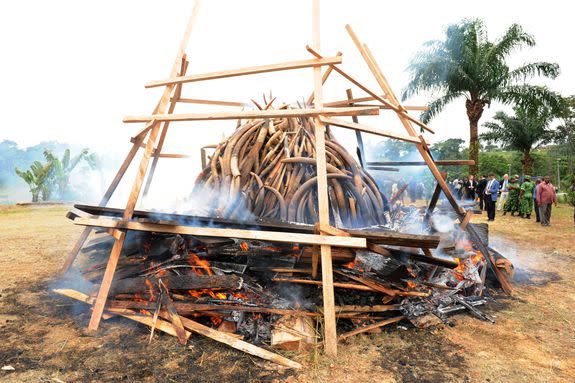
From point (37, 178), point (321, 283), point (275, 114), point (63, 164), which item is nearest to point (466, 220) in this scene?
point (321, 283)

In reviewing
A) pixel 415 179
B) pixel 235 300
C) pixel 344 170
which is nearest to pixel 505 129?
pixel 415 179

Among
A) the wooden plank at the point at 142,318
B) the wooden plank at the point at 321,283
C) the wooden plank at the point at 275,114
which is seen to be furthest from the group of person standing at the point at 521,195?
the wooden plank at the point at 142,318

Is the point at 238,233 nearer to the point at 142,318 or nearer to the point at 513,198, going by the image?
the point at 142,318

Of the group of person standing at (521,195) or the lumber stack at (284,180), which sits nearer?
the lumber stack at (284,180)

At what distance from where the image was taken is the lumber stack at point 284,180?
571 cm

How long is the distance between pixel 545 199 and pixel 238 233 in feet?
43.2

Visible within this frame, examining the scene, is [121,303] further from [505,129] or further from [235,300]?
[505,129]

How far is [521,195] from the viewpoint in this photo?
50.8 feet

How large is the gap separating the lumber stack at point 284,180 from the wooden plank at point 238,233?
4.57ft

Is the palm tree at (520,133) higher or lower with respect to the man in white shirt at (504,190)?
higher

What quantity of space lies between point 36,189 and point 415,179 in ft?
78.8

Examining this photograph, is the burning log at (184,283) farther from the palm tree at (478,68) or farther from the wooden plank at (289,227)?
the palm tree at (478,68)

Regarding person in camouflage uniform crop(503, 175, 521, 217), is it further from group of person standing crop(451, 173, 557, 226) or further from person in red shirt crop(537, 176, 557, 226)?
person in red shirt crop(537, 176, 557, 226)

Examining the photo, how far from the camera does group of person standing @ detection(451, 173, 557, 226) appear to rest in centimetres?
1301
